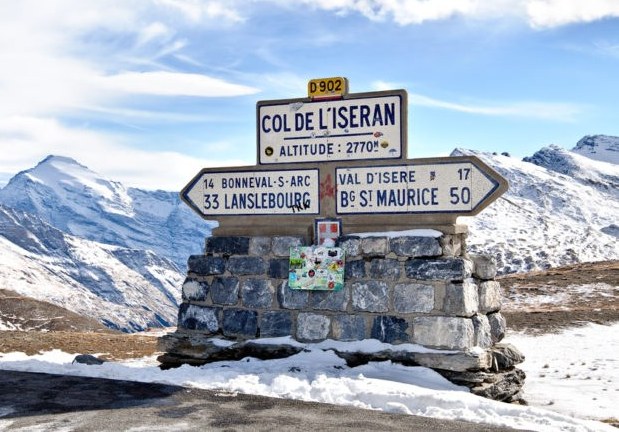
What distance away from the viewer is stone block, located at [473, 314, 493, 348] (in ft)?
29.9

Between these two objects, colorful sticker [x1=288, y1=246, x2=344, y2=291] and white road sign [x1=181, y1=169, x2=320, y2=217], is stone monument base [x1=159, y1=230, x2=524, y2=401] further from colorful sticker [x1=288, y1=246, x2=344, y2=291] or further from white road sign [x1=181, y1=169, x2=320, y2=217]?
white road sign [x1=181, y1=169, x2=320, y2=217]

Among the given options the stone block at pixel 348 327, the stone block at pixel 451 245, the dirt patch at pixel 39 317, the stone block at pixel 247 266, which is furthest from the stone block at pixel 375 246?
the dirt patch at pixel 39 317

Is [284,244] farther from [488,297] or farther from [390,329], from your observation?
[488,297]

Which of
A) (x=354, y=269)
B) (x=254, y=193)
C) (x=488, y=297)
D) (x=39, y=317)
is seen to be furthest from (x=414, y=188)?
(x=39, y=317)

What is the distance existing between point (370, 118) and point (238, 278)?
286 cm

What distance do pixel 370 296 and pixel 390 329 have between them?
48 centimetres

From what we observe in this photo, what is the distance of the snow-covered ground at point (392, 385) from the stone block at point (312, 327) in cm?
13

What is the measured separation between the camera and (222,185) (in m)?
10.8

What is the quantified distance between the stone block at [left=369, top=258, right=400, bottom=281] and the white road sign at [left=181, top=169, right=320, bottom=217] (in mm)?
1238

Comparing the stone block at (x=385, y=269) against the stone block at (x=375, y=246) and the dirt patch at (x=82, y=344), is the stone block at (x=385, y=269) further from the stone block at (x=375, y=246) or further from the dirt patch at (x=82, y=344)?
the dirt patch at (x=82, y=344)

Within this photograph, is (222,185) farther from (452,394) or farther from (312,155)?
(452,394)

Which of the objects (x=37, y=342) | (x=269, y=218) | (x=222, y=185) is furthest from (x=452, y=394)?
(x=37, y=342)

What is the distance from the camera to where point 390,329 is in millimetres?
9211

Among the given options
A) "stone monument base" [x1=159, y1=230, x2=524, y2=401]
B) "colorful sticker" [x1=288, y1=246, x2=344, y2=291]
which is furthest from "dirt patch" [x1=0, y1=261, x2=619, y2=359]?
"colorful sticker" [x1=288, y1=246, x2=344, y2=291]
